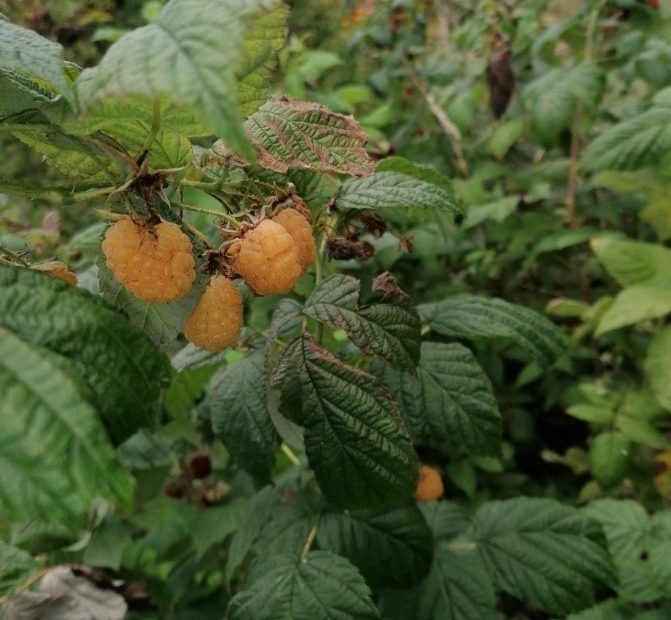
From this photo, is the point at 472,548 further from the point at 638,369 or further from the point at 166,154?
the point at 638,369

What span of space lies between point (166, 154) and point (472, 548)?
0.81 metres

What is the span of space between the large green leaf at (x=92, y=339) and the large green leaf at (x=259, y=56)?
0.20 m

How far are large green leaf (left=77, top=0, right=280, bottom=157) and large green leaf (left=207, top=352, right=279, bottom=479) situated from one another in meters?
0.50

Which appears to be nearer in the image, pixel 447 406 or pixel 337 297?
pixel 337 297

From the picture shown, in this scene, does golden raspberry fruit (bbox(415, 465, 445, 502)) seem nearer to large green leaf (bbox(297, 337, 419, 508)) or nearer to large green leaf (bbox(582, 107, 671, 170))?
large green leaf (bbox(297, 337, 419, 508))

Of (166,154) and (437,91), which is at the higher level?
(166,154)

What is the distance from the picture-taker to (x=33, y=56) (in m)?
0.47

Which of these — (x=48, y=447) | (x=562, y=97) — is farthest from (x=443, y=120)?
(x=48, y=447)

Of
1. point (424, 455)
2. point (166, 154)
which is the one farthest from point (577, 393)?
point (166, 154)

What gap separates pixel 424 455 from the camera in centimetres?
157

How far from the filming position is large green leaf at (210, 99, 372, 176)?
628 mm

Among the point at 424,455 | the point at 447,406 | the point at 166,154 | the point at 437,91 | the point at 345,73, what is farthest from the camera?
the point at 345,73

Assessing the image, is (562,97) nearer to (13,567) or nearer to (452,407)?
(452,407)

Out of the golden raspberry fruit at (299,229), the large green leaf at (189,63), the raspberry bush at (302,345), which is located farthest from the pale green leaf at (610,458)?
the large green leaf at (189,63)
